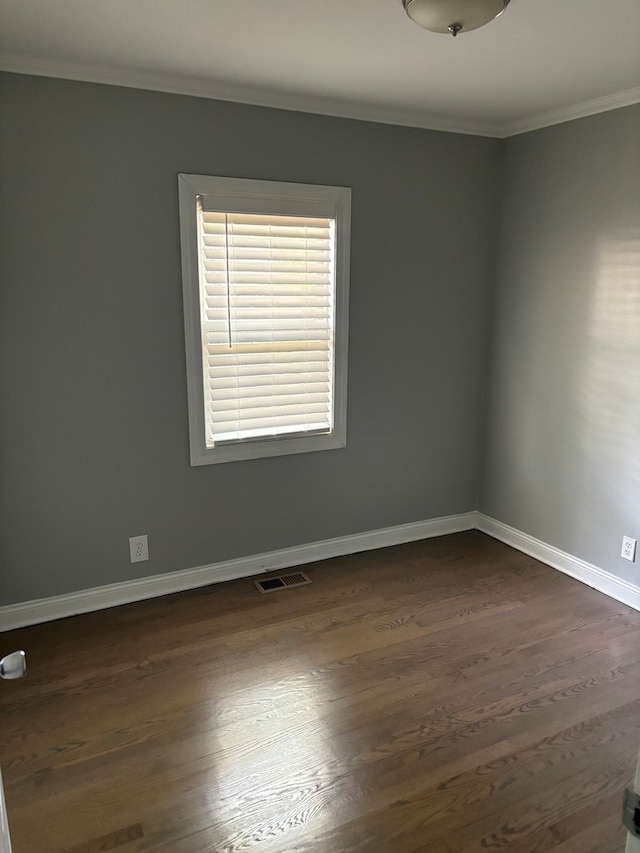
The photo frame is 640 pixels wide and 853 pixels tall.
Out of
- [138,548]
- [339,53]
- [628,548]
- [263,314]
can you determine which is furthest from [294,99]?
[628,548]

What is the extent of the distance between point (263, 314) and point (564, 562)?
7.11 feet

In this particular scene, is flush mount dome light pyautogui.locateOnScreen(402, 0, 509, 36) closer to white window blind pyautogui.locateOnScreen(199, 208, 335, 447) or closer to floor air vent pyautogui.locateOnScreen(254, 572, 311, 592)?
white window blind pyautogui.locateOnScreen(199, 208, 335, 447)

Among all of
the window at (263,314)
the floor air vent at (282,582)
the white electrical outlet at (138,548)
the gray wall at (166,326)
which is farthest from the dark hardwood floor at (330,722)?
the window at (263,314)

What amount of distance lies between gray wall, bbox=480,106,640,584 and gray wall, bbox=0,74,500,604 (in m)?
0.24

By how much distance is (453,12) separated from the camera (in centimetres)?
181

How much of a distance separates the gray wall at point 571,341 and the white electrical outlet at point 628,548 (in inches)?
1.3

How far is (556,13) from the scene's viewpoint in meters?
2.01

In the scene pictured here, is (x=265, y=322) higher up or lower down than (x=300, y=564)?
higher up

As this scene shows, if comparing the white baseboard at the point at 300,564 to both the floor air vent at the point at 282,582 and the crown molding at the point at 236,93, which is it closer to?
the floor air vent at the point at 282,582

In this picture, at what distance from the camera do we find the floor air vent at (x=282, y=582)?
10.7ft

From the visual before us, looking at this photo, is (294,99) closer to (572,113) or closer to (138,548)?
(572,113)

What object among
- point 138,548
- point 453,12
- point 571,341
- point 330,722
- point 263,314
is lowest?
point 330,722

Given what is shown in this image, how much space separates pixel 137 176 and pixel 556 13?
1774 millimetres

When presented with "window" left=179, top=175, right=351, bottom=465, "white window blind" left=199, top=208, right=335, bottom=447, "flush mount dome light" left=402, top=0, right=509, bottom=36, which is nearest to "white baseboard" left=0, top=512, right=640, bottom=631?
"window" left=179, top=175, right=351, bottom=465
